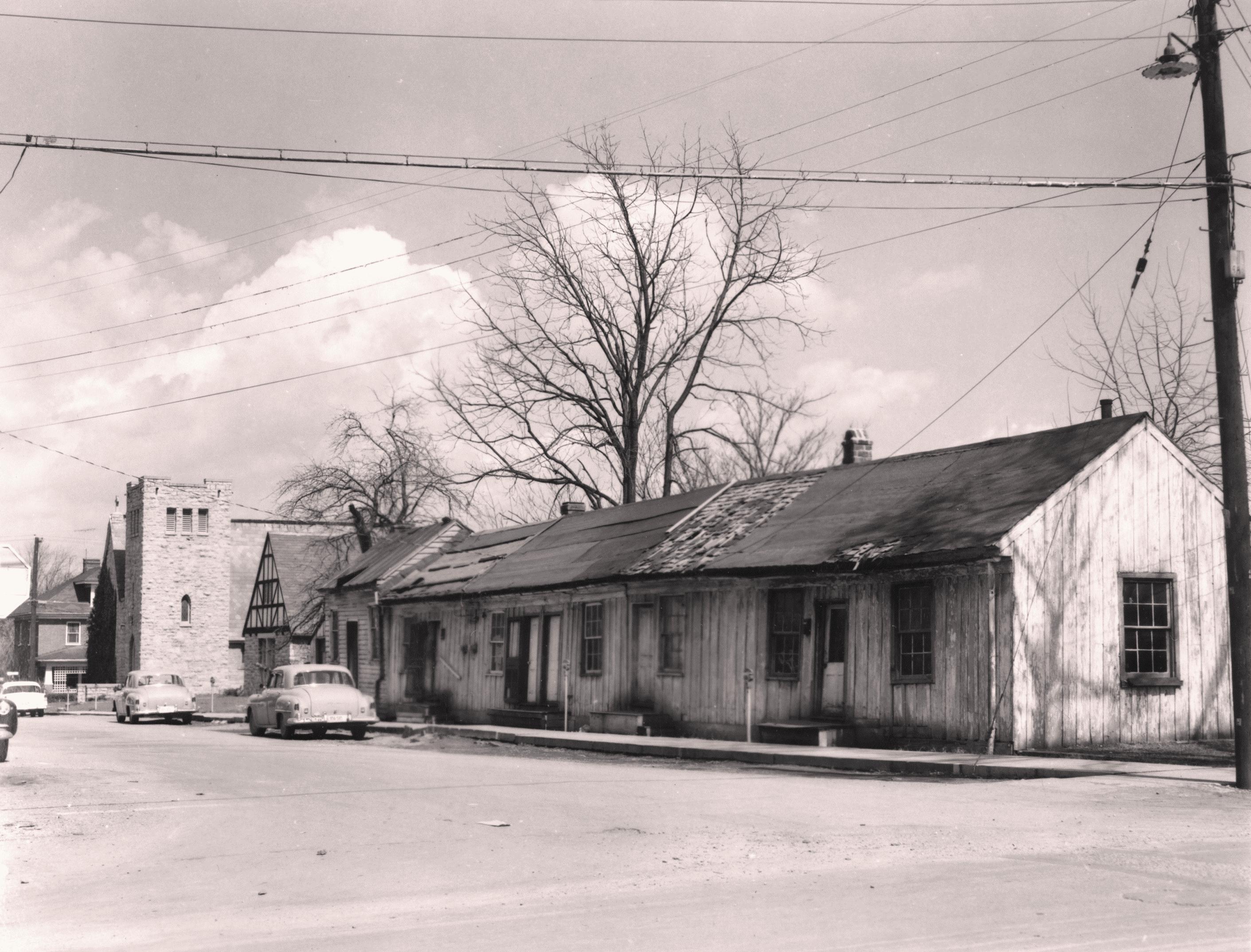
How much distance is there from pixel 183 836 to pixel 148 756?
39.2 ft

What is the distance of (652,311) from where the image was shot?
45375mm

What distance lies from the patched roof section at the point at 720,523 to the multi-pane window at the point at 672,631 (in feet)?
2.65

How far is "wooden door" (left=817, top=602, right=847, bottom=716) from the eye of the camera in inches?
887

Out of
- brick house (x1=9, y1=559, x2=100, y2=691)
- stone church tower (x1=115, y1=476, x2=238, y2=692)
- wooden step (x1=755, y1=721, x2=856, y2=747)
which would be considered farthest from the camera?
brick house (x1=9, y1=559, x2=100, y2=691)

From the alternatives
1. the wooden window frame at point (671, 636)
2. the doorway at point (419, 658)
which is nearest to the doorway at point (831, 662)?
the wooden window frame at point (671, 636)

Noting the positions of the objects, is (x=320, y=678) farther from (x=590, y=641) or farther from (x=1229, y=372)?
(x=1229, y=372)

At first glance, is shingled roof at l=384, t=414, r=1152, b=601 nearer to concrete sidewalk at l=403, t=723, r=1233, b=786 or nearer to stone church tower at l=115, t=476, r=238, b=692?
concrete sidewalk at l=403, t=723, r=1233, b=786

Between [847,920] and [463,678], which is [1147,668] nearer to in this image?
[847,920]

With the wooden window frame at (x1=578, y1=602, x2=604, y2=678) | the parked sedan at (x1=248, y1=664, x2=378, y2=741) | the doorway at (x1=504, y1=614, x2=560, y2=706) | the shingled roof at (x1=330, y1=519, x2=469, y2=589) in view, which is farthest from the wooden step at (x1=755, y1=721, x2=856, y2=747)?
the shingled roof at (x1=330, y1=519, x2=469, y2=589)

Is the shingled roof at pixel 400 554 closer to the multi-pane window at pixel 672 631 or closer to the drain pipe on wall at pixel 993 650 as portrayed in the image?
the multi-pane window at pixel 672 631

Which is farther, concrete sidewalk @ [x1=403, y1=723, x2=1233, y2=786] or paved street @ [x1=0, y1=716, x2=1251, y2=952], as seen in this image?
concrete sidewalk @ [x1=403, y1=723, x2=1233, y2=786]

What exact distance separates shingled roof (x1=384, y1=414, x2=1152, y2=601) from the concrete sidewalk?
291 centimetres

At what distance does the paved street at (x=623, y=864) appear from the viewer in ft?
24.9

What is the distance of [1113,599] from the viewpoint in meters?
20.6
